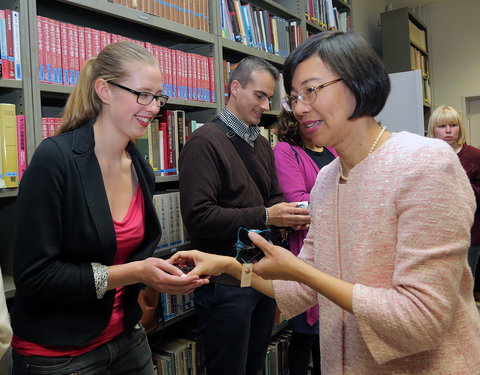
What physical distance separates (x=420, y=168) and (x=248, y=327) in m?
1.25

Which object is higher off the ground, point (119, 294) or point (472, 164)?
point (472, 164)

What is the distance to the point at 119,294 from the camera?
1469 millimetres

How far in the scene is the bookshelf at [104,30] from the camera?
1702 mm

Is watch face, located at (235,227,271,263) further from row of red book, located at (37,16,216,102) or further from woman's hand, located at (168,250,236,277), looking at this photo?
row of red book, located at (37,16,216,102)

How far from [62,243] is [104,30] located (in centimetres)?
159

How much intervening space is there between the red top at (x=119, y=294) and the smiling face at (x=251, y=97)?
2.58 feet

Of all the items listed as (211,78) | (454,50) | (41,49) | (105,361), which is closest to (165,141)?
(211,78)

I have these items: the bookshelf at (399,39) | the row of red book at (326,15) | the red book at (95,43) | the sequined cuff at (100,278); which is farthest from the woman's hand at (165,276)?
the bookshelf at (399,39)

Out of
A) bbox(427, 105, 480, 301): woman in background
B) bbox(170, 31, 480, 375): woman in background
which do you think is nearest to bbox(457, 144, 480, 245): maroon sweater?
bbox(427, 105, 480, 301): woman in background

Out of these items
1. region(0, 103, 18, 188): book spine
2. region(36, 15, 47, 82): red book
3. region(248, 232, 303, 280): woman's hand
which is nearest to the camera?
region(248, 232, 303, 280): woman's hand

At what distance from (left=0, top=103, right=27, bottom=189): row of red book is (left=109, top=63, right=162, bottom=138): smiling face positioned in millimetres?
452

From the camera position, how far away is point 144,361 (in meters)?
1.50

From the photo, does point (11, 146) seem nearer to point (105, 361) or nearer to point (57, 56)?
point (57, 56)

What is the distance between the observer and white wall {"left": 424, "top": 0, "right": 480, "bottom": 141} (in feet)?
20.0
